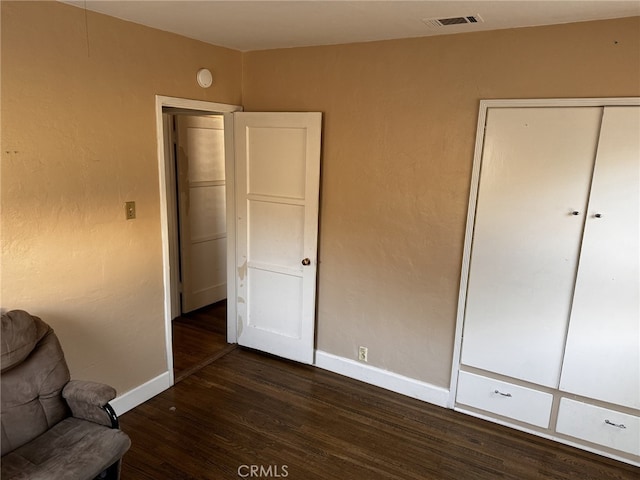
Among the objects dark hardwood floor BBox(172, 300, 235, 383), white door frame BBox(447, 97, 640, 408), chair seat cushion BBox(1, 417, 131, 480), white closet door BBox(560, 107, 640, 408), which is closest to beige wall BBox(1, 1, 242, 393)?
dark hardwood floor BBox(172, 300, 235, 383)

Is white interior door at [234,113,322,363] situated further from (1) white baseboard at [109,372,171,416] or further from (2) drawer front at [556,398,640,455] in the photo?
(2) drawer front at [556,398,640,455]

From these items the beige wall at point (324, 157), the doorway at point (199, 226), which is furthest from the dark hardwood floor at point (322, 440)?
the doorway at point (199, 226)

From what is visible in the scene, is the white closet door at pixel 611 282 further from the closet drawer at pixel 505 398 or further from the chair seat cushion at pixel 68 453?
the chair seat cushion at pixel 68 453

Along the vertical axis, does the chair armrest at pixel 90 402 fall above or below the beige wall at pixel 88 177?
below

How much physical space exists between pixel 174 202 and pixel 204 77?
5.20 ft

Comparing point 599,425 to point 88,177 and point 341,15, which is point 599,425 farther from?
point 88,177

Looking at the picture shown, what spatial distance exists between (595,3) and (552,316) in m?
1.66

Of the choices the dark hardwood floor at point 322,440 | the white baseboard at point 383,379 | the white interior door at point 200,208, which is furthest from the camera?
the white interior door at point 200,208

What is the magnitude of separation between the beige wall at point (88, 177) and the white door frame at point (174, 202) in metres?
0.05

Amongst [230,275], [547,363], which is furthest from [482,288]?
[230,275]

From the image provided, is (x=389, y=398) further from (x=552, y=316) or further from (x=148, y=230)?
(x=148, y=230)

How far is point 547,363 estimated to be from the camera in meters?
2.69

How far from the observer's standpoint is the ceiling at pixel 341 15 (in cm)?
217

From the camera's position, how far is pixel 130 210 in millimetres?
2752
